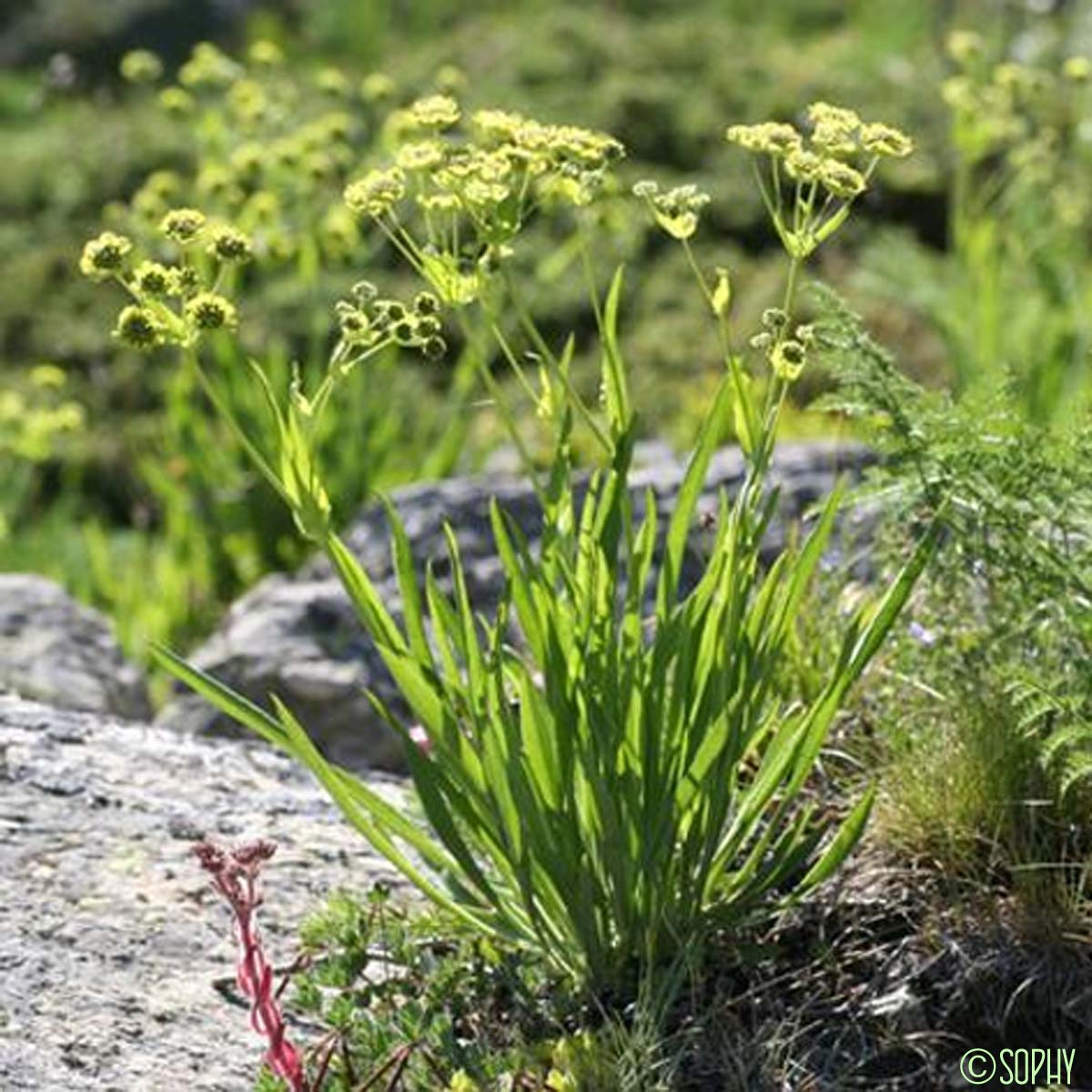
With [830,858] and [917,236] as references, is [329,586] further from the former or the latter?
[917,236]

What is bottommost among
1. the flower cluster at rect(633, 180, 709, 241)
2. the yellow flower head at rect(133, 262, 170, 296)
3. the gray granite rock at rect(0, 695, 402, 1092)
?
the gray granite rock at rect(0, 695, 402, 1092)

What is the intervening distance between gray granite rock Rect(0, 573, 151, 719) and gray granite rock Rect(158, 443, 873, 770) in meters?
0.15

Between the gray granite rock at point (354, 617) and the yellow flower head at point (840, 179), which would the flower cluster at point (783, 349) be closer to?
the yellow flower head at point (840, 179)

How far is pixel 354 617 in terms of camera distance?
5930mm

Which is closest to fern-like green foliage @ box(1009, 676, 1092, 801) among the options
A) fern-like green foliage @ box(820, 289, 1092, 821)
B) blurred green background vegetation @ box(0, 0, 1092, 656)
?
fern-like green foliage @ box(820, 289, 1092, 821)

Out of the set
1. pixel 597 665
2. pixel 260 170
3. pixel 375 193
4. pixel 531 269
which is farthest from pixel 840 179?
pixel 531 269

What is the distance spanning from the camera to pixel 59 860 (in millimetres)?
4270

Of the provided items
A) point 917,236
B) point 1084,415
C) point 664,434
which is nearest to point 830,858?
point 1084,415

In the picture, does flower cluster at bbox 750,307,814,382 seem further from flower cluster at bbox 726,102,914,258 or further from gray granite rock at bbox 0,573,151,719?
gray granite rock at bbox 0,573,151,719

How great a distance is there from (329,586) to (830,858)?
2616 mm

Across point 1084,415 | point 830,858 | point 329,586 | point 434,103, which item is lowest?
point 329,586

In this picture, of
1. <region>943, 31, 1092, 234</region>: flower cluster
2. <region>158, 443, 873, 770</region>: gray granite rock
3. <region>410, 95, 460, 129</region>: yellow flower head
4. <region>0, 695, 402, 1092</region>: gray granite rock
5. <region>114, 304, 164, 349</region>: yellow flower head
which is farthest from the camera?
<region>943, 31, 1092, 234</region>: flower cluster

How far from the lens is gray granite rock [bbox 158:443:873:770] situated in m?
5.80

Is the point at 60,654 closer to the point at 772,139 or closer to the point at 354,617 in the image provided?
the point at 354,617
